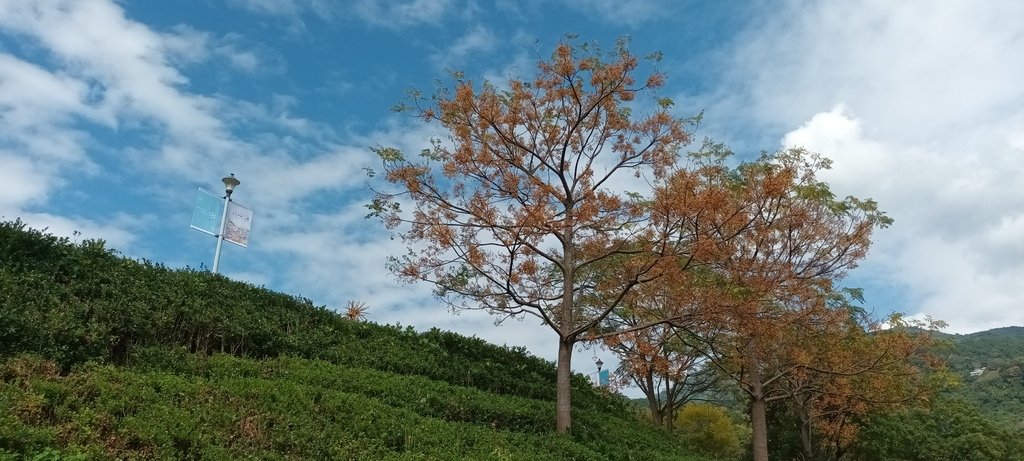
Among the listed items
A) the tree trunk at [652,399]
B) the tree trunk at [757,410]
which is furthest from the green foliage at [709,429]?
the tree trunk at [757,410]

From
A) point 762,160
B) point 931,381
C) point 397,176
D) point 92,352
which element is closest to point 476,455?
point 92,352

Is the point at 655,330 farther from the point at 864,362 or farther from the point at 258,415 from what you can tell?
the point at 258,415

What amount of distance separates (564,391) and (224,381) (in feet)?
16.6

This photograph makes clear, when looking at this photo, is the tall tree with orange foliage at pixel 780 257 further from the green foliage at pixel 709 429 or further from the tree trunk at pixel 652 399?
the green foliage at pixel 709 429

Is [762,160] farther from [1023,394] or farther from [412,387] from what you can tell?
[1023,394]

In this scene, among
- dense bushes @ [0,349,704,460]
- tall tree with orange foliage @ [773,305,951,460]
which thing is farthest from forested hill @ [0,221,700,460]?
tall tree with orange foliage @ [773,305,951,460]

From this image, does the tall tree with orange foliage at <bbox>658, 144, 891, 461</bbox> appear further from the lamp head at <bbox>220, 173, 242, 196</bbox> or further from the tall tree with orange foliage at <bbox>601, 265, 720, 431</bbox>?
the lamp head at <bbox>220, 173, 242, 196</bbox>

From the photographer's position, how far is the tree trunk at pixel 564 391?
1019 centimetres

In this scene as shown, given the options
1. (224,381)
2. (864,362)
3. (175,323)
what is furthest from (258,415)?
(864,362)

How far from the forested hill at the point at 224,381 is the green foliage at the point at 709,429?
16.3 metres

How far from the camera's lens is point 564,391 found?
33.8ft

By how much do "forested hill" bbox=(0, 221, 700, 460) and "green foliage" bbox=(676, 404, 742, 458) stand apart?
53.5 feet

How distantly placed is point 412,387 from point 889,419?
74.1ft

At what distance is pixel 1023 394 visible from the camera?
39156 mm
